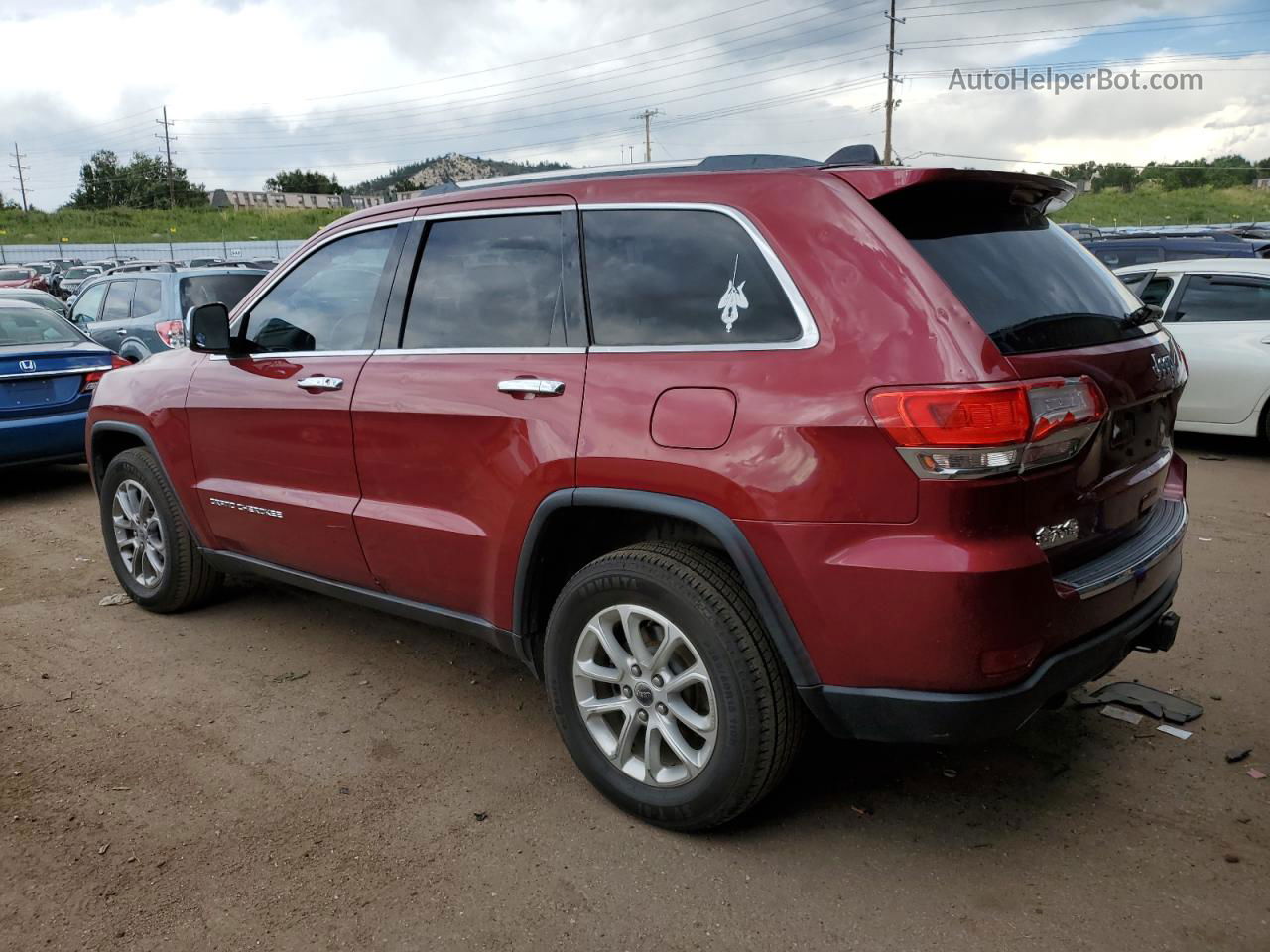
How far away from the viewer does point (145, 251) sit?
55.2m

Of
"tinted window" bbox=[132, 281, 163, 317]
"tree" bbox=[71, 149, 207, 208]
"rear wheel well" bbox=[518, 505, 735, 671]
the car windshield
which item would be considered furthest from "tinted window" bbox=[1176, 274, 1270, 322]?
"tree" bbox=[71, 149, 207, 208]

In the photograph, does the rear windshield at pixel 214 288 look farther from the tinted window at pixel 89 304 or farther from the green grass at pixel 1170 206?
the green grass at pixel 1170 206

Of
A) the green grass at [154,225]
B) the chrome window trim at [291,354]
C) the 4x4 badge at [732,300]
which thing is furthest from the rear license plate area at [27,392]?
the green grass at [154,225]

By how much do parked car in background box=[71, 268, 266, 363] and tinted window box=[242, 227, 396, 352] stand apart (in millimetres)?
6456

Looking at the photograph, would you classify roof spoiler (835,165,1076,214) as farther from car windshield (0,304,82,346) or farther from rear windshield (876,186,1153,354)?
car windshield (0,304,82,346)

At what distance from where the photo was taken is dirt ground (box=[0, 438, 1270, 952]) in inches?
102

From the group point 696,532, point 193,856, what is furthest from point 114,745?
point 696,532

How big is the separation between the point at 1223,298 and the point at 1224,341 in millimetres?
463

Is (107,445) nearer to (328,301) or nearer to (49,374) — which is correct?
(328,301)

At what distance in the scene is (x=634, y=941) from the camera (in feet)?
8.34

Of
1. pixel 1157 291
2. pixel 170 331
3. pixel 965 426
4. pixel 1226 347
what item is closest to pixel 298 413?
pixel 965 426

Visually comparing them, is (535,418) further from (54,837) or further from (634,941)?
(54,837)

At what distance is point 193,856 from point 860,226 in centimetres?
255

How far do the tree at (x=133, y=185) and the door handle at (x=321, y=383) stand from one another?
322 feet
